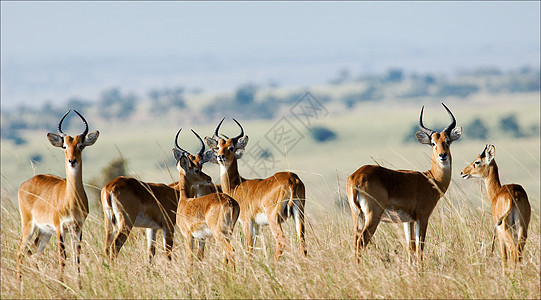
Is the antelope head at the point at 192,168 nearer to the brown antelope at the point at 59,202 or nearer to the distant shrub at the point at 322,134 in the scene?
the brown antelope at the point at 59,202

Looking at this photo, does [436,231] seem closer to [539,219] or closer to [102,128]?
[539,219]

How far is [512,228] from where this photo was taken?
759 centimetres

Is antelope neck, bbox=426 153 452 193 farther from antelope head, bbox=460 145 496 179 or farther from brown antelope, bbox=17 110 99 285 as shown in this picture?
brown antelope, bbox=17 110 99 285

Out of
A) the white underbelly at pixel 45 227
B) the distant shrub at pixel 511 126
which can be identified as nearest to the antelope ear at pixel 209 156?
the white underbelly at pixel 45 227

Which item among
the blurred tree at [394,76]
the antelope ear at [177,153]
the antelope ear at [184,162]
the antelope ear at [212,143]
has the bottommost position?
the antelope ear at [184,162]

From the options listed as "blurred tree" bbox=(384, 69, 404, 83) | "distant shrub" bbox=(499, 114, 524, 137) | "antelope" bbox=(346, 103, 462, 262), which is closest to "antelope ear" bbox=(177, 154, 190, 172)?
"antelope" bbox=(346, 103, 462, 262)

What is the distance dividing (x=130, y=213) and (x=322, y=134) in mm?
74042

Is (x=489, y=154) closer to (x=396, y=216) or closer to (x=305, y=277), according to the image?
(x=396, y=216)

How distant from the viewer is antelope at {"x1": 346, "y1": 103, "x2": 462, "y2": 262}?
8.16 m

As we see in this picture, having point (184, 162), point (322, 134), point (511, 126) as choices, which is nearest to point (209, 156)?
point (184, 162)

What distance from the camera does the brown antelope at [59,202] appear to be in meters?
8.08

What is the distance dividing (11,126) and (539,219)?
100820 millimetres

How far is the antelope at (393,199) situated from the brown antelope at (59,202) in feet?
9.21

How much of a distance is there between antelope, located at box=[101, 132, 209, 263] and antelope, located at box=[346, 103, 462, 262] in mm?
2075
